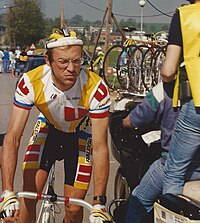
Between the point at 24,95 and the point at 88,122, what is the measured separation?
74cm

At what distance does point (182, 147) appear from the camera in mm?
3680

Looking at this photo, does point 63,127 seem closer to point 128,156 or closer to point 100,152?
point 100,152

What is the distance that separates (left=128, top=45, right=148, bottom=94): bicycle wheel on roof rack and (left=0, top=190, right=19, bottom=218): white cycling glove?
1358cm

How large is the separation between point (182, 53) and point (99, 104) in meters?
0.68

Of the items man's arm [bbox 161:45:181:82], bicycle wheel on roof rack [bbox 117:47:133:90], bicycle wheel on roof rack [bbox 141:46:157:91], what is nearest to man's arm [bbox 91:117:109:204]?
man's arm [bbox 161:45:181:82]

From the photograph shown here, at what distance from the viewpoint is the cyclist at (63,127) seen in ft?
12.1

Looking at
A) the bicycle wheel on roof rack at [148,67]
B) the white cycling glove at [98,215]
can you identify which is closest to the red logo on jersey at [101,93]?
the white cycling glove at [98,215]

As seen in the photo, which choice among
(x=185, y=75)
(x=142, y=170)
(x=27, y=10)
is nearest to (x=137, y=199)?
(x=142, y=170)

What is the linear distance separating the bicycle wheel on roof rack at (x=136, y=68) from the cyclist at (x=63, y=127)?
40.4 feet

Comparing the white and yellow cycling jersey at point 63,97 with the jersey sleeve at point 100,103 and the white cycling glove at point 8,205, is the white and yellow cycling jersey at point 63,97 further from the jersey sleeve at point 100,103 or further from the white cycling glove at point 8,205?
the white cycling glove at point 8,205

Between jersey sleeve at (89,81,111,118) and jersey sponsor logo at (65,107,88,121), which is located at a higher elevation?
jersey sleeve at (89,81,111,118)

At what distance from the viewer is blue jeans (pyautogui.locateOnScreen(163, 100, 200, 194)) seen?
11.9ft

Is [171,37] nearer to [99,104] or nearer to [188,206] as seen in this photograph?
[99,104]

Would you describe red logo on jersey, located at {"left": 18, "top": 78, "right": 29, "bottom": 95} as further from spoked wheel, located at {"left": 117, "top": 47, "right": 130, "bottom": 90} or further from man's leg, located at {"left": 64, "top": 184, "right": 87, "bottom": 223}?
spoked wheel, located at {"left": 117, "top": 47, "right": 130, "bottom": 90}
